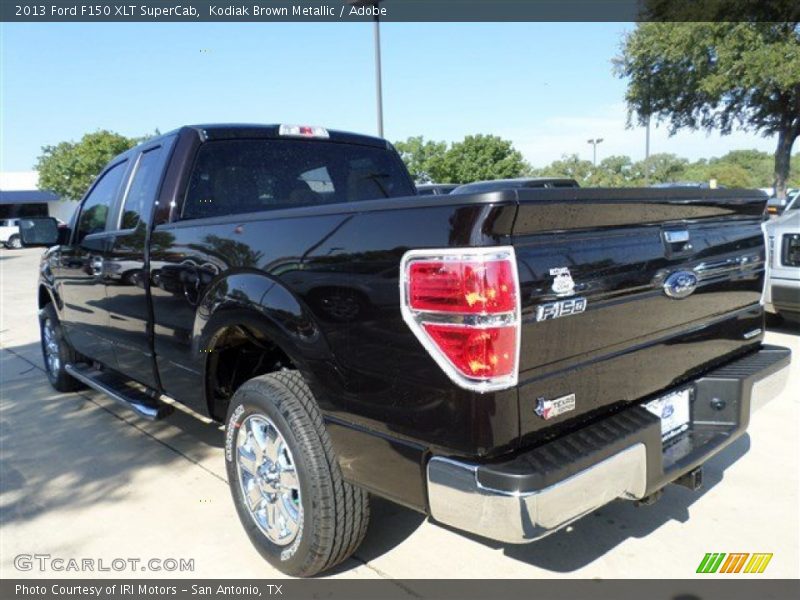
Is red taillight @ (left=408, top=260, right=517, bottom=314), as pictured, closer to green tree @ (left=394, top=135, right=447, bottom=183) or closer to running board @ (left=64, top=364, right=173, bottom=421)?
running board @ (left=64, top=364, right=173, bottom=421)

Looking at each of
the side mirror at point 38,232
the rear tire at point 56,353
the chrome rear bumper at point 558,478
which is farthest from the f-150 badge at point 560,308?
the rear tire at point 56,353

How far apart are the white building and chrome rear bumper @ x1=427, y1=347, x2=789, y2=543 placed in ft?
173

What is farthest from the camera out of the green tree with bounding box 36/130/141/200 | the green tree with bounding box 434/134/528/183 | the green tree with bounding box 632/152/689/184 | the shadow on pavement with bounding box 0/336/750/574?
the green tree with bounding box 632/152/689/184

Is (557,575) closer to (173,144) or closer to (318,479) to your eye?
(318,479)

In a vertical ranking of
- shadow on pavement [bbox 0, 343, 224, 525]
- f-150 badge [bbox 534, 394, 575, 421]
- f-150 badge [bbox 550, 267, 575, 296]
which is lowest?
shadow on pavement [bbox 0, 343, 224, 525]

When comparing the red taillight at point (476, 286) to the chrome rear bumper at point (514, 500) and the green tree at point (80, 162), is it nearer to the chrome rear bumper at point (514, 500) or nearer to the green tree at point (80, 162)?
the chrome rear bumper at point (514, 500)

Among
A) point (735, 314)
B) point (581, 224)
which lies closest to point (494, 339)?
point (581, 224)

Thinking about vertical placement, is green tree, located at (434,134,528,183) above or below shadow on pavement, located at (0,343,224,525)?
above

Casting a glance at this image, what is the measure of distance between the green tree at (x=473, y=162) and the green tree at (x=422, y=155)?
43 cm

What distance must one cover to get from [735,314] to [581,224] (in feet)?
4.42

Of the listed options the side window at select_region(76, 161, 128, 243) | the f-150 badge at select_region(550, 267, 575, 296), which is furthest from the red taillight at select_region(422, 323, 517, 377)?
the side window at select_region(76, 161, 128, 243)

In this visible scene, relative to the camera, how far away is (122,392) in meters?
4.17

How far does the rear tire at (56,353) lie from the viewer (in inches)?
215

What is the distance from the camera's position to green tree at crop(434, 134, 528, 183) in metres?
34.3
